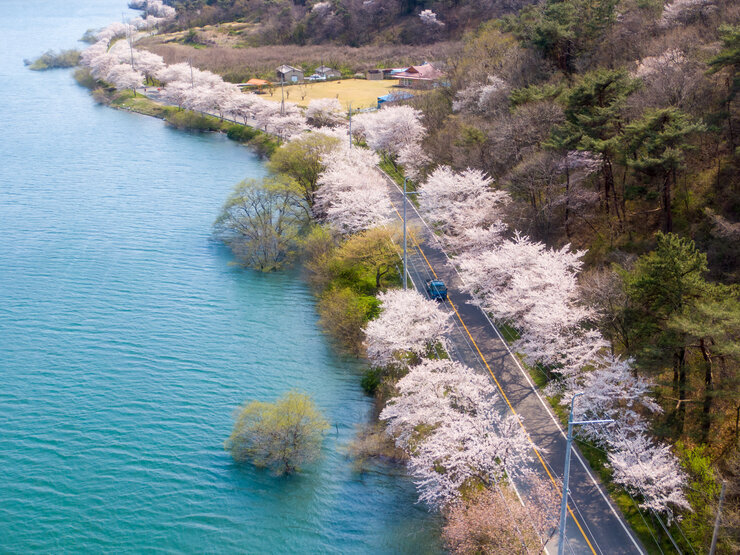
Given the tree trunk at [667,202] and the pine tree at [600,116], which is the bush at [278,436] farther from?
the pine tree at [600,116]

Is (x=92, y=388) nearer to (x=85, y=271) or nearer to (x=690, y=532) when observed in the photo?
(x=85, y=271)

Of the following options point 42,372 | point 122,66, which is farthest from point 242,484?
point 122,66

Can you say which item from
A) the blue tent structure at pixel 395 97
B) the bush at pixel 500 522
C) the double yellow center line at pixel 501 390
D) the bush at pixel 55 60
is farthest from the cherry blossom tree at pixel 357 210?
the bush at pixel 55 60

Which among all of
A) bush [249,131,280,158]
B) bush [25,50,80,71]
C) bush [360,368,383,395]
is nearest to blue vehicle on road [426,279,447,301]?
bush [360,368,383,395]

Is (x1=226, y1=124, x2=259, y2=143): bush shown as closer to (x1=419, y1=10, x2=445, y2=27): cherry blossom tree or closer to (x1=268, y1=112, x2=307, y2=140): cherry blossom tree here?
(x1=268, y1=112, x2=307, y2=140): cherry blossom tree

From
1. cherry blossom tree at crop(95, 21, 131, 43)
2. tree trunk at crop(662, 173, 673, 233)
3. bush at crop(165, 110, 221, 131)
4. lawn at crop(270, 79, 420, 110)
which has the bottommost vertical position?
cherry blossom tree at crop(95, 21, 131, 43)

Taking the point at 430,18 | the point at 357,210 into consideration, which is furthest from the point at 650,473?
the point at 430,18
